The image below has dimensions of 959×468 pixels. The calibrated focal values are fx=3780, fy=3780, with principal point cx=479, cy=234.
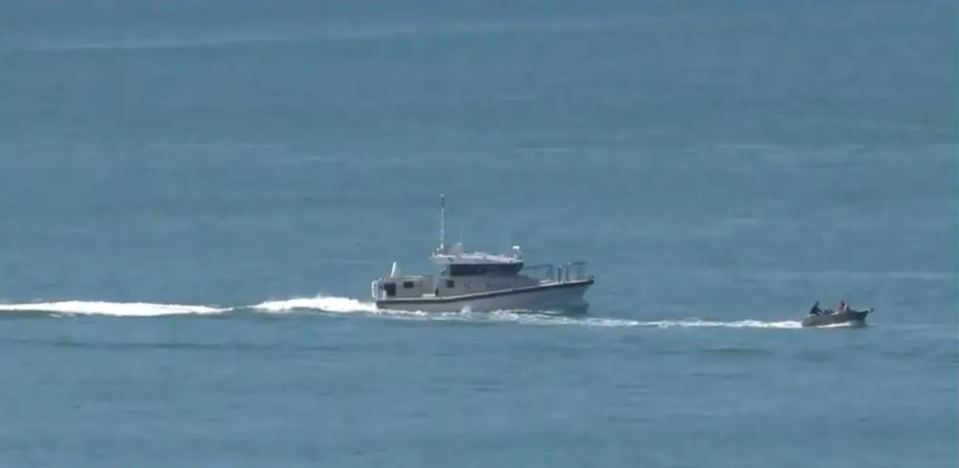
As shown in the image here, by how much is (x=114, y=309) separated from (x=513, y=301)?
948 centimetres

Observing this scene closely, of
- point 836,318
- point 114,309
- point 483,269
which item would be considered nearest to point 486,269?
point 483,269

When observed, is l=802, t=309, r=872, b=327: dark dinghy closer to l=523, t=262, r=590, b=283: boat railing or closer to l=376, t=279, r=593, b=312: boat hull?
l=376, t=279, r=593, b=312: boat hull

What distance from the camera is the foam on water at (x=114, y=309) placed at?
85.2 metres

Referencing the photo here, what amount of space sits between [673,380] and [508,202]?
37137 millimetres

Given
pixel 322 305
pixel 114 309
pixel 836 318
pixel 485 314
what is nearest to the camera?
pixel 836 318

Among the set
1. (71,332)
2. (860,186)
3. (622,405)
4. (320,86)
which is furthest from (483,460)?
(320,86)

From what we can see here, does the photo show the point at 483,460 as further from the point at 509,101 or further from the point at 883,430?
the point at 509,101

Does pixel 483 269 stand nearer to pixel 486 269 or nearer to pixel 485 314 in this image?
pixel 486 269

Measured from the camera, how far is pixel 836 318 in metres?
80.8

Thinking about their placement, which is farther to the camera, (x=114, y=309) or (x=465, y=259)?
(x=114, y=309)

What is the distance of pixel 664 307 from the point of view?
8600 cm

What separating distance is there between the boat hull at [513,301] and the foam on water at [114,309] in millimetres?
4593

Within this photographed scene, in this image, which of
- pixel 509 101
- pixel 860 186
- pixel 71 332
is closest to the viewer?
pixel 71 332

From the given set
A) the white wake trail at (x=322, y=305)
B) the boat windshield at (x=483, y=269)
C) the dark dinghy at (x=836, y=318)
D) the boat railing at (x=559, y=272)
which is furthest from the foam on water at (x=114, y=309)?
the dark dinghy at (x=836, y=318)
